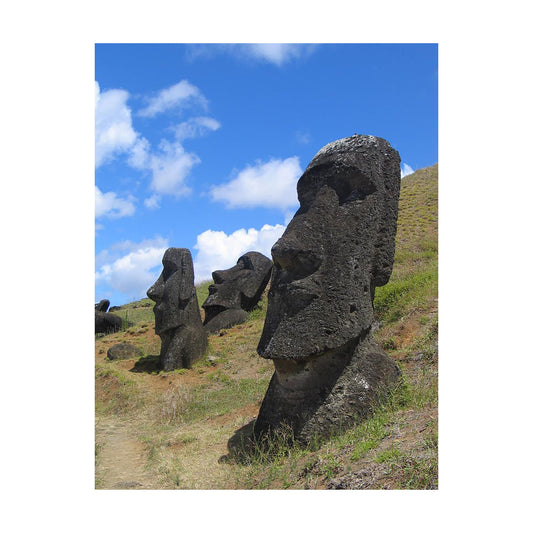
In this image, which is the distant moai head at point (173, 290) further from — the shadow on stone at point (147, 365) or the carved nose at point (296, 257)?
the carved nose at point (296, 257)

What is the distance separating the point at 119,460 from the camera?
21.6ft

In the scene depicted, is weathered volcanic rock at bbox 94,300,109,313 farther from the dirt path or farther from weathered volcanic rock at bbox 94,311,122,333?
the dirt path

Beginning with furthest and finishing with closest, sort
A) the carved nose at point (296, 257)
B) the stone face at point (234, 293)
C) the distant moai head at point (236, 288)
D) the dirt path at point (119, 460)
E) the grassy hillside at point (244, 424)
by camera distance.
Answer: the distant moai head at point (236, 288) → the stone face at point (234, 293) → the carved nose at point (296, 257) → the dirt path at point (119, 460) → the grassy hillside at point (244, 424)

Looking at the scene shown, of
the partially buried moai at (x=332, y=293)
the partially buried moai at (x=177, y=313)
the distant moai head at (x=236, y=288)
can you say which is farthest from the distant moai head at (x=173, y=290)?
the partially buried moai at (x=332, y=293)

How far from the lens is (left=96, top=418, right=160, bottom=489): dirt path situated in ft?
17.7

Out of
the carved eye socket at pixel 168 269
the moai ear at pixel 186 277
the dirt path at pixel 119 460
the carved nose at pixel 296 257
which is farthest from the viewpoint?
the carved eye socket at pixel 168 269

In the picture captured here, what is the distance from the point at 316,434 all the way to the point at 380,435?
0.75 m

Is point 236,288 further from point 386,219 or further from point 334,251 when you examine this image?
point 334,251

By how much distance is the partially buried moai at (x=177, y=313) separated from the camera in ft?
40.6

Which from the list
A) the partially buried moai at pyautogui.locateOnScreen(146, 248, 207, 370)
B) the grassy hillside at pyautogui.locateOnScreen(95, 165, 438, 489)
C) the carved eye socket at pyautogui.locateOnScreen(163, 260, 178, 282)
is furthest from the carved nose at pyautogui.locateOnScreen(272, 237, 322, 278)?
the carved eye socket at pyautogui.locateOnScreen(163, 260, 178, 282)

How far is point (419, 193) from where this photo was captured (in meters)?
29.5

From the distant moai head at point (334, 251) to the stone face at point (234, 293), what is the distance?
33.8ft

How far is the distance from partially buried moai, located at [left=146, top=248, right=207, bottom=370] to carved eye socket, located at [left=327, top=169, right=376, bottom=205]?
24.7ft

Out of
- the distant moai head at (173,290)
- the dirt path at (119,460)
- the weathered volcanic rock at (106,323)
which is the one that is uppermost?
the distant moai head at (173,290)
